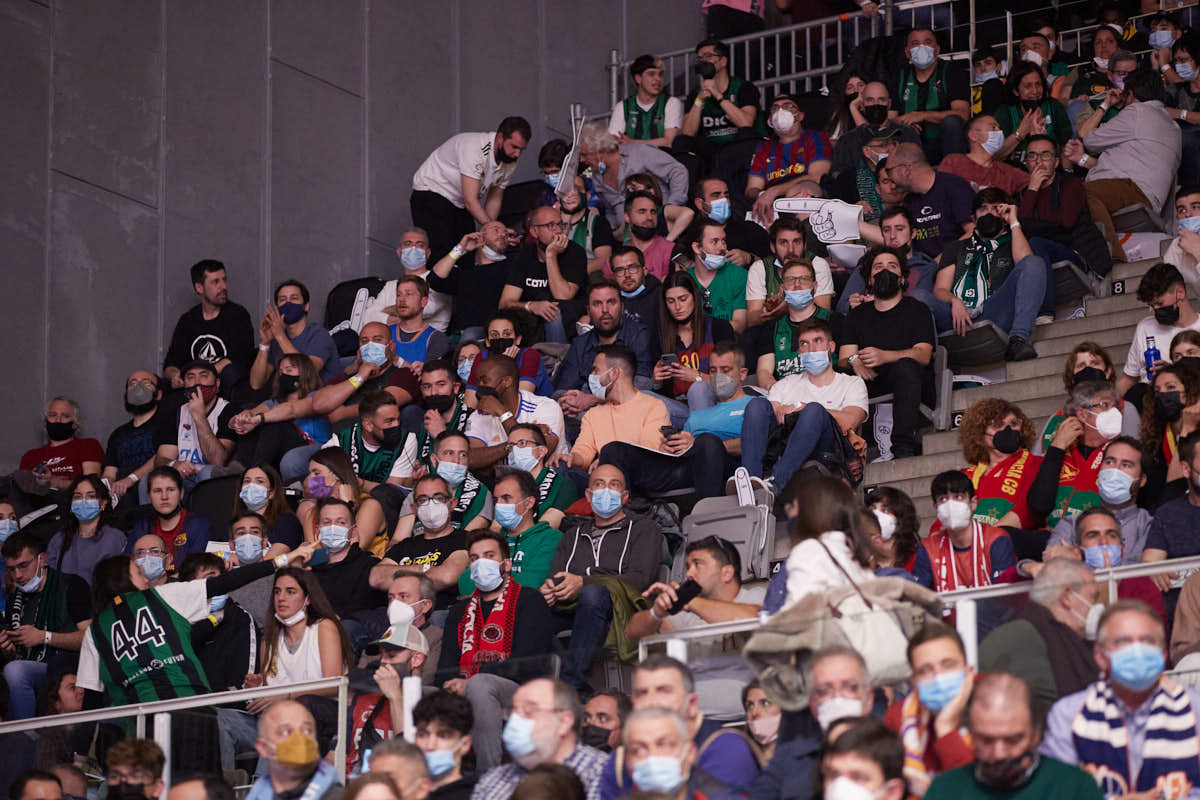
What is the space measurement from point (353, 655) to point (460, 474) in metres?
1.60

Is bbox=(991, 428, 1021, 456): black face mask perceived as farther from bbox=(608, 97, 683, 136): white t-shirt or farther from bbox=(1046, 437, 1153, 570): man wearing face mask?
bbox=(608, 97, 683, 136): white t-shirt

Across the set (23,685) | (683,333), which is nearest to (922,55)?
(683,333)

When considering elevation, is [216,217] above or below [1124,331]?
above

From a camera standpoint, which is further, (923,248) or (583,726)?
(923,248)

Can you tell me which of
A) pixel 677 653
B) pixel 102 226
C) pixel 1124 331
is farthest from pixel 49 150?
pixel 677 653

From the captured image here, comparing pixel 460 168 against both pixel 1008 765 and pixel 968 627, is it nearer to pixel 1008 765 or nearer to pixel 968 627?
pixel 968 627

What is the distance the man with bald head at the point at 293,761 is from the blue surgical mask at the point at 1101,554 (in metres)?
2.88

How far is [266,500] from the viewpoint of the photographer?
394 inches

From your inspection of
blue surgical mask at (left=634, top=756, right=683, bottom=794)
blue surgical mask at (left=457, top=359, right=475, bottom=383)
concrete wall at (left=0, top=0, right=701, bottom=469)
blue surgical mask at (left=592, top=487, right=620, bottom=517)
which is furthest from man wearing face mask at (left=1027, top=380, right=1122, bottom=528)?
concrete wall at (left=0, top=0, right=701, bottom=469)

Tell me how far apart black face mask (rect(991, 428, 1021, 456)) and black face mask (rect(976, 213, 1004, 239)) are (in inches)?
78.5

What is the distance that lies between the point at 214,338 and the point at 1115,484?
6.69 metres

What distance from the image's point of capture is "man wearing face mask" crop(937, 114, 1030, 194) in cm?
1159

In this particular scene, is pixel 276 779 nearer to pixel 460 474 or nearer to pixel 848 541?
pixel 848 541

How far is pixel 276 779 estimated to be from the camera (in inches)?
261
